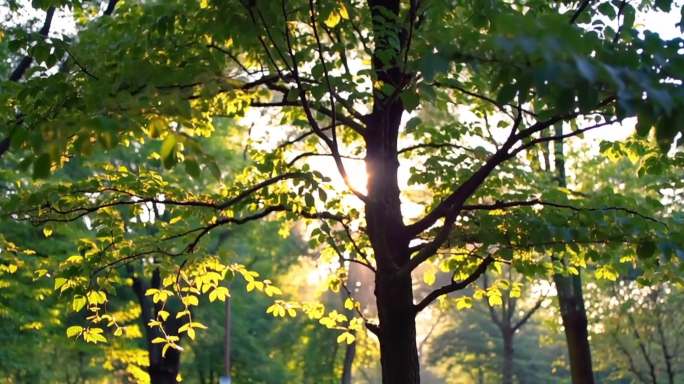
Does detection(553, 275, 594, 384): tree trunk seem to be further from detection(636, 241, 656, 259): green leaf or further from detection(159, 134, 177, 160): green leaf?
detection(159, 134, 177, 160): green leaf

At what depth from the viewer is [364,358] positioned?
37031mm

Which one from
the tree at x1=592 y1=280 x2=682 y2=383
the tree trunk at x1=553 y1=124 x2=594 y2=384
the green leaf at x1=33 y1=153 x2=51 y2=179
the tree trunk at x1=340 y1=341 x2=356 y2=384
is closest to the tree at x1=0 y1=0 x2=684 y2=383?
the green leaf at x1=33 y1=153 x2=51 y2=179

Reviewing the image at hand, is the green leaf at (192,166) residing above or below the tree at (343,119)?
below

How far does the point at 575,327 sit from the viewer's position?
11922 mm

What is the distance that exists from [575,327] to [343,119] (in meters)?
7.66

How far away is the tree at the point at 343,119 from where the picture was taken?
10.9ft

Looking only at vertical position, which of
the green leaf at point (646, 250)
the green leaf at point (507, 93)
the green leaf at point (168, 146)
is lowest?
the green leaf at point (646, 250)

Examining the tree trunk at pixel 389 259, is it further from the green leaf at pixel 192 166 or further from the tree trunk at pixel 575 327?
the tree trunk at pixel 575 327

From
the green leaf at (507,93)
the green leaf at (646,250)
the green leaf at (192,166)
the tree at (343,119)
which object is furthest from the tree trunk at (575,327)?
the green leaf at (192,166)

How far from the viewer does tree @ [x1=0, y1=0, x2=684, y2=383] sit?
10.9 feet

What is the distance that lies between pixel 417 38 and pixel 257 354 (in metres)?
25.3

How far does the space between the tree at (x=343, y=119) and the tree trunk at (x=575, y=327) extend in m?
4.26

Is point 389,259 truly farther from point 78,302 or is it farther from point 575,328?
point 575,328

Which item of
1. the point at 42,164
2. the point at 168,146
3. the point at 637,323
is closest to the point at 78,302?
the point at 42,164
